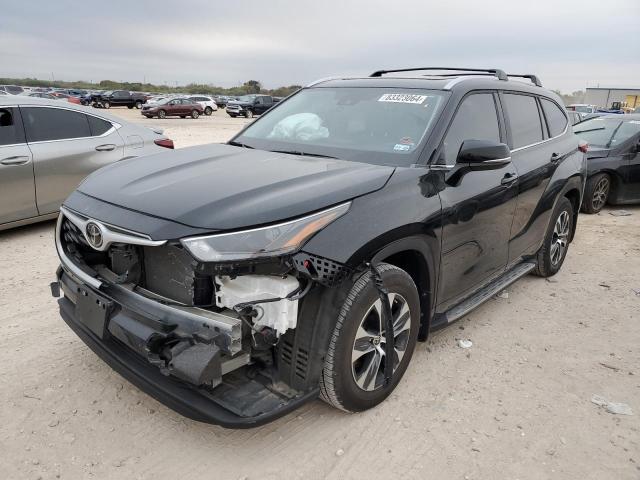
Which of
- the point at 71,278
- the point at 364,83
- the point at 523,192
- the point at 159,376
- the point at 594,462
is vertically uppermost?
the point at 364,83

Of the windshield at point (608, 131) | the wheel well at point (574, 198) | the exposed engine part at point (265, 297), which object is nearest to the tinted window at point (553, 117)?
the wheel well at point (574, 198)

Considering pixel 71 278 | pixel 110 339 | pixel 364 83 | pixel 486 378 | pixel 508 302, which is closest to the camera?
pixel 110 339

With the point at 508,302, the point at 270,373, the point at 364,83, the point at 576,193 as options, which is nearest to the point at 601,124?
the point at 576,193

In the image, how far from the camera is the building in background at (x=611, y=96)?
4956 cm

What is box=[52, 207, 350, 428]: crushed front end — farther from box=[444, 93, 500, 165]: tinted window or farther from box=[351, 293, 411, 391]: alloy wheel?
box=[444, 93, 500, 165]: tinted window

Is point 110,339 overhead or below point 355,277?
below

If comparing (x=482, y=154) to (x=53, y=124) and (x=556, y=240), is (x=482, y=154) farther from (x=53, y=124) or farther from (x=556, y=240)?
(x=53, y=124)

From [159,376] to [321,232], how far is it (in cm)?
103

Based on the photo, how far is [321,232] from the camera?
2354 mm

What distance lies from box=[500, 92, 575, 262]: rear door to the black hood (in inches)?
64.6

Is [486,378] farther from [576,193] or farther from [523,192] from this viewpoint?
[576,193]

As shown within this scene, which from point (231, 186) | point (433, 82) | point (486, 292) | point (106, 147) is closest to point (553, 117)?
point (433, 82)

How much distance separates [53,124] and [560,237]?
18.7 feet

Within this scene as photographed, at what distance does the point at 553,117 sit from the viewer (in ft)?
16.1
